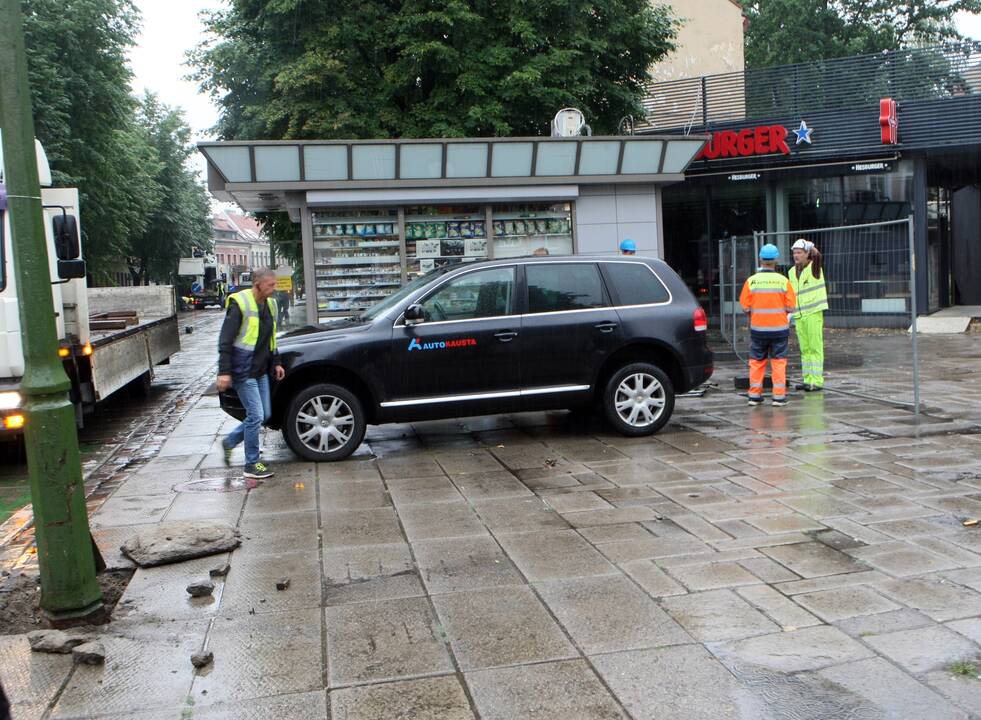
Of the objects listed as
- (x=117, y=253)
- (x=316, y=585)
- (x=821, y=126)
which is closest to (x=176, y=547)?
(x=316, y=585)

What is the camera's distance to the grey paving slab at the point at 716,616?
4316 millimetres

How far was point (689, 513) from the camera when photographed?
632 cm

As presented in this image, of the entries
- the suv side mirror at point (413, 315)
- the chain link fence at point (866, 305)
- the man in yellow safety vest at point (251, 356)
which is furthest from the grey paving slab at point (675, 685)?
the chain link fence at point (866, 305)

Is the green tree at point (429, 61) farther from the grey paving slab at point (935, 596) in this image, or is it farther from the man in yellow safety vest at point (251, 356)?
the grey paving slab at point (935, 596)

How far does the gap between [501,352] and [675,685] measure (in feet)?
16.8

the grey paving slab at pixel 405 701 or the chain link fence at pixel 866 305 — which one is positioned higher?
the chain link fence at pixel 866 305

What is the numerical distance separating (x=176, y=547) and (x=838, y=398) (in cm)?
804

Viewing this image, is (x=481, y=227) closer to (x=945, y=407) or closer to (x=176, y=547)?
(x=945, y=407)

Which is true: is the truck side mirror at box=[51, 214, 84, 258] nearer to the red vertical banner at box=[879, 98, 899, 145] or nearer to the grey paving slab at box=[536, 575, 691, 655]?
the grey paving slab at box=[536, 575, 691, 655]

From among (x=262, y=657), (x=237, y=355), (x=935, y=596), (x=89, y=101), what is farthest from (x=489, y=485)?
(x=89, y=101)

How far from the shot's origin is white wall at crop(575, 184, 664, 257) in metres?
14.8

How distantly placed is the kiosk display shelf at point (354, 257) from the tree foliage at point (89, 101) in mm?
16691

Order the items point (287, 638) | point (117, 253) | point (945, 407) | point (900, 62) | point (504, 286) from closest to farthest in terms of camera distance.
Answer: point (287, 638), point (504, 286), point (945, 407), point (900, 62), point (117, 253)

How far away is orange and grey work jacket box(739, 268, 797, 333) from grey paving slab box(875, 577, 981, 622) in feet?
19.7
